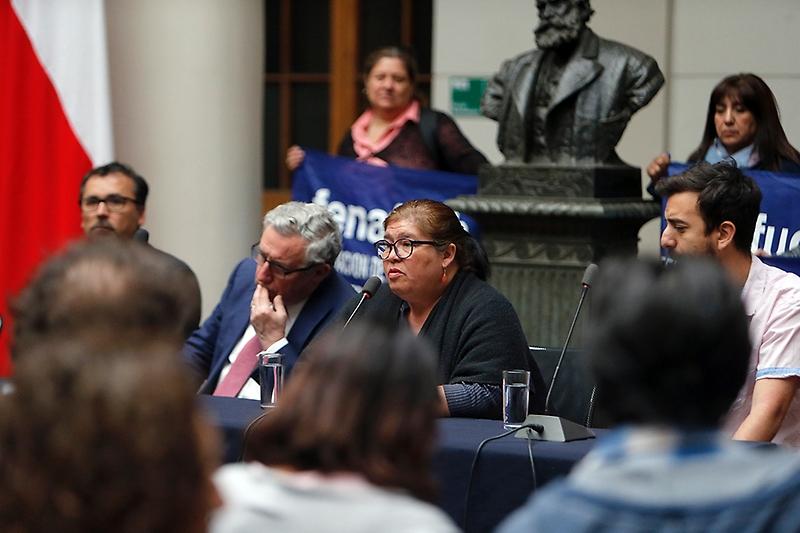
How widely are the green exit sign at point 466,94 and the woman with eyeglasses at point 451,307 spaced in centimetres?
361

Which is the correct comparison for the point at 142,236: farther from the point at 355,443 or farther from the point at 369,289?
the point at 355,443

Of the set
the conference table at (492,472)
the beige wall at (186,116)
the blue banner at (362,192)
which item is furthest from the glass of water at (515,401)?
the beige wall at (186,116)

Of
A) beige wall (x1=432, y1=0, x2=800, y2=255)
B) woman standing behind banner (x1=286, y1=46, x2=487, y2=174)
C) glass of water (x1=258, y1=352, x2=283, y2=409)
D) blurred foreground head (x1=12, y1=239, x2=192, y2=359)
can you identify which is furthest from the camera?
beige wall (x1=432, y1=0, x2=800, y2=255)

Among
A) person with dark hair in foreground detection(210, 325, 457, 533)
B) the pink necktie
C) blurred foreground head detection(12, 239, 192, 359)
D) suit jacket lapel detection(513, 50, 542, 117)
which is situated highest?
suit jacket lapel detection(513, 50, 542, 117)

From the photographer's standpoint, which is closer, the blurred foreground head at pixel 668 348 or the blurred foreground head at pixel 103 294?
the blurred foreground head at pixel 668 348

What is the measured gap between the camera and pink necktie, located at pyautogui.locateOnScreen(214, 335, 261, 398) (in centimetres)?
493

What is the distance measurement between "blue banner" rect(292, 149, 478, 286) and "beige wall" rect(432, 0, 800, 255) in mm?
1460

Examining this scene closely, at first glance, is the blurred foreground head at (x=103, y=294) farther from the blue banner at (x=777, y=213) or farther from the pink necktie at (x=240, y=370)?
the blue banner at (x=777, y=213)

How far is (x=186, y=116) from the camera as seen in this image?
7840 mm

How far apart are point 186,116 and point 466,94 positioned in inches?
61.4

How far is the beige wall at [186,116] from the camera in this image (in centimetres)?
783

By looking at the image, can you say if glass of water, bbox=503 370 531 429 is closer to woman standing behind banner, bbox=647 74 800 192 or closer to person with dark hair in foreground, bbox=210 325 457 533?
person with dark hair in foreground, bbox=210 325 457 533

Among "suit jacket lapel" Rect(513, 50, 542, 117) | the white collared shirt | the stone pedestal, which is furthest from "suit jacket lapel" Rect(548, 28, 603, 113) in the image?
the white collared shirt

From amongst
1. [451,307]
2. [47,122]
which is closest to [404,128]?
[47,122]
